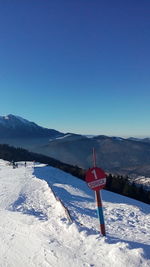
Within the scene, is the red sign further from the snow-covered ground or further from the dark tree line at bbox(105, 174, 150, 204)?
the dark tree line at bbox(105, 174, 150, 204)

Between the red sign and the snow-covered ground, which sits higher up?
the red sign

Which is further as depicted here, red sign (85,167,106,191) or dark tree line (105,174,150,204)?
dark tree line (105,174,150,204)

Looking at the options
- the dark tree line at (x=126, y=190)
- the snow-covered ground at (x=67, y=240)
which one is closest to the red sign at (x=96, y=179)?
the snow-covered ground at (x=67, y=240)

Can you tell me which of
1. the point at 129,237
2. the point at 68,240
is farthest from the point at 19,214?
the point at 129,237

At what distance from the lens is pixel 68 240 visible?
8.70m

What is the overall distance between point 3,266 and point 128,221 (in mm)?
7177

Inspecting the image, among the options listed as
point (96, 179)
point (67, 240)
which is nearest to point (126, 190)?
point (67, 240)

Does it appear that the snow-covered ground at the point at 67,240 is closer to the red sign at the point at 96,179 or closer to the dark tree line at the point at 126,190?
the red sign at the point at 96,179

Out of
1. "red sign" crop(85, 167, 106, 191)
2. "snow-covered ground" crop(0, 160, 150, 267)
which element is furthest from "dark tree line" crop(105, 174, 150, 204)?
"red sign" crop(85, 167, 106, 191)

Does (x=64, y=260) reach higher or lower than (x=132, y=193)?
higher

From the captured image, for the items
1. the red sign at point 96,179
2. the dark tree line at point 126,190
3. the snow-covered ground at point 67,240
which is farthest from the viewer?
the dark tree line at point 126,190

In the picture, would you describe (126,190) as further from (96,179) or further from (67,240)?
(96,179)

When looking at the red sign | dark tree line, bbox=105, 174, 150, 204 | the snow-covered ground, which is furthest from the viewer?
dark tree line, bbox=105, 174, 150, 204

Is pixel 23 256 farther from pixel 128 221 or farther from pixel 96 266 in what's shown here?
pixel 128 221
